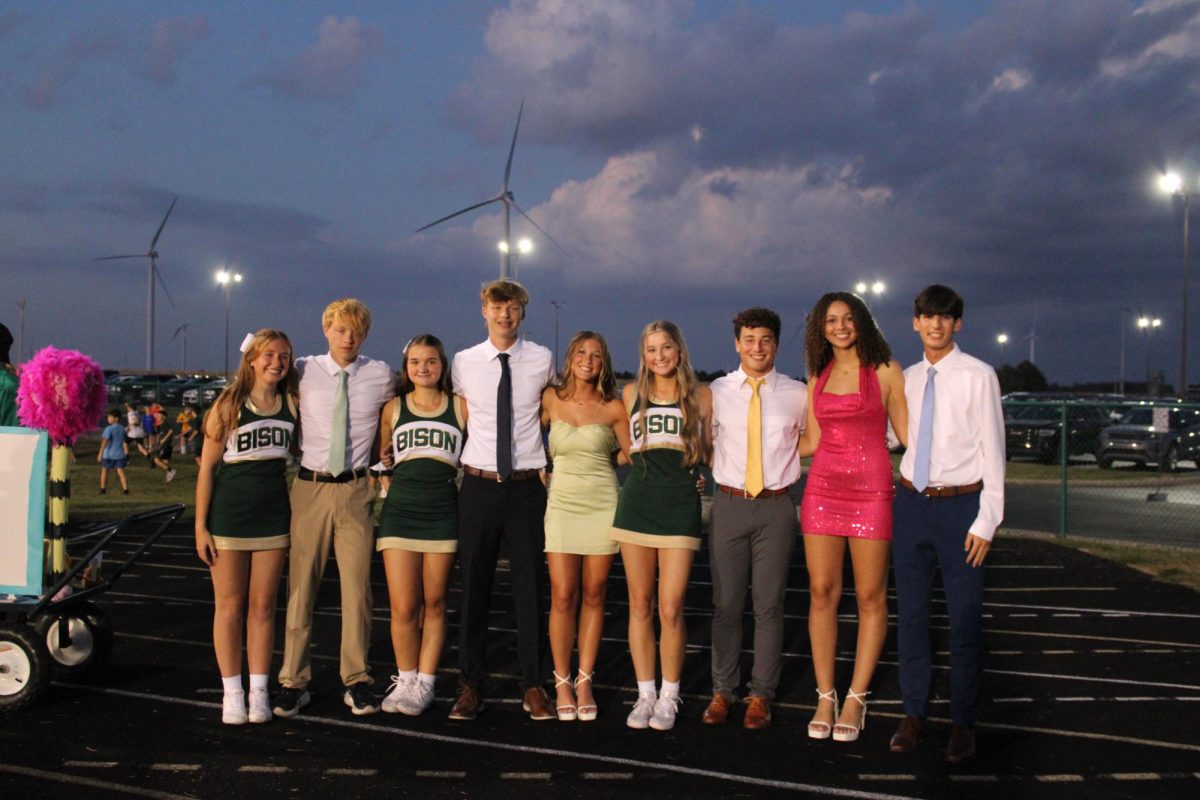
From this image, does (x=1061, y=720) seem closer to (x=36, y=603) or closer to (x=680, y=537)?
(x=680, y=537)

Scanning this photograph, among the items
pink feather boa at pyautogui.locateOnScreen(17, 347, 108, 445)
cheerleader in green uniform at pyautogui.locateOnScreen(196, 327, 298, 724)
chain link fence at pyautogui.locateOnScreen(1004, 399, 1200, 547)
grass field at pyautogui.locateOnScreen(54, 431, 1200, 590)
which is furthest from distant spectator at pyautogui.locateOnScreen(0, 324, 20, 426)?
chain link fence at pyautogui.locateOnScreen(1004, 399, 1200, 547)

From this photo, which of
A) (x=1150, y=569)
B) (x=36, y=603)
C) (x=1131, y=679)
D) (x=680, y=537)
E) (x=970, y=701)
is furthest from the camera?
(x=1150, y=569)

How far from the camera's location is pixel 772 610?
18.4 feet

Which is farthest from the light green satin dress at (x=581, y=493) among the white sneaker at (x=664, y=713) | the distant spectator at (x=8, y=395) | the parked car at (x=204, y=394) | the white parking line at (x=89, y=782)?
the parked car at (x=204, y=394)

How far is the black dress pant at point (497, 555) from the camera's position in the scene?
566cm

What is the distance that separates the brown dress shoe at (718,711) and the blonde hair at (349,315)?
2619 mm

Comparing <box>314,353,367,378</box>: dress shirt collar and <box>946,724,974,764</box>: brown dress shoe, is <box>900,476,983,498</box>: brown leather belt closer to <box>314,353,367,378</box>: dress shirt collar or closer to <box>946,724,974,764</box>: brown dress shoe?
<box>946,724,974,764</box>: brown dress shoe

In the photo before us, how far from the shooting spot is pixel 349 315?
5.75m

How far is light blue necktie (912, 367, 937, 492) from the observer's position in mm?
5176

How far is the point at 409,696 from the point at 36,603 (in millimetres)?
2110

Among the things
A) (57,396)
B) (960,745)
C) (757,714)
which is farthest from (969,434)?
(57,396)

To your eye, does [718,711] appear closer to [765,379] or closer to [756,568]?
[756,568]

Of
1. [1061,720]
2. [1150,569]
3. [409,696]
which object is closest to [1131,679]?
[1061,720]

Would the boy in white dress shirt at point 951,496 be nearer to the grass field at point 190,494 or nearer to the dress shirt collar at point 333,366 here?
the dress shirt collar at point 333,366
